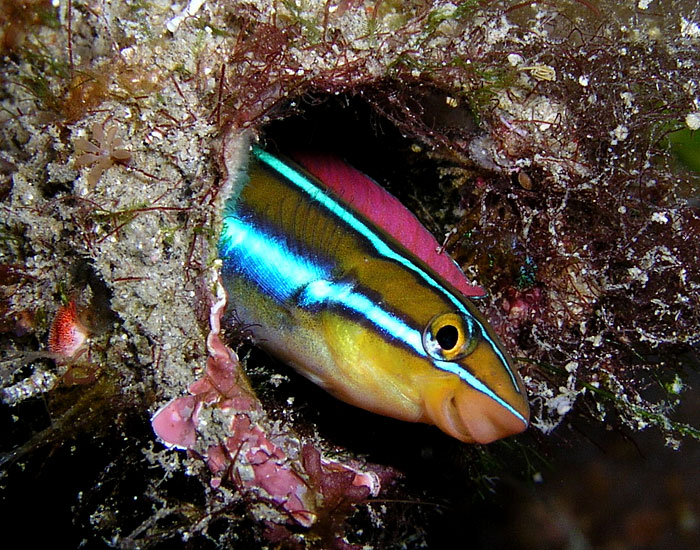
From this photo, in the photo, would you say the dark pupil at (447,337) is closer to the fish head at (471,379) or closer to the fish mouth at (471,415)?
the fish head at (471,379)

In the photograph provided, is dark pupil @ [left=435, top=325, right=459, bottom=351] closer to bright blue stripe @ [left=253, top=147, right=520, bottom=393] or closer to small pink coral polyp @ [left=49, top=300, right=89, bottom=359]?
bright blue stripe @ [left=253, top=147, right=520, bottom=393]

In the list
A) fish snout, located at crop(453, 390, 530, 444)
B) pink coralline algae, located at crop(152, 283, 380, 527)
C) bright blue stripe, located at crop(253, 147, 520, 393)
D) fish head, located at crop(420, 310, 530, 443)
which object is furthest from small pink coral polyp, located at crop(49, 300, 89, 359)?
fish snout, located at crop(453, 390, 530, 444)

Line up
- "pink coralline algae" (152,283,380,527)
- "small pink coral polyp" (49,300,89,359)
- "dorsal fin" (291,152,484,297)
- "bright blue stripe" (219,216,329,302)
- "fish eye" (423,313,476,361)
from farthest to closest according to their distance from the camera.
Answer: "dorsal fin" (291,152,484,297)
"small pink coral polyp" (49,300,89,359)
"bright blue stripe" (219,216,329,302)
"fish eye" (423,313,476,361)
"pink coralline algae" (152,283,380,527)

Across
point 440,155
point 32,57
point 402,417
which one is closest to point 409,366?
point 402,417

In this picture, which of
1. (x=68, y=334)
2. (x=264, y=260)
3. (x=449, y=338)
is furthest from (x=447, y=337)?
(x=68, y=334)

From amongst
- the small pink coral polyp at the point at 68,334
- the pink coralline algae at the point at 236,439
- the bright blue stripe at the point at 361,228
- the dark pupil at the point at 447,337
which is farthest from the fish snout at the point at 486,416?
the small pink coral polyp at the point at 68,334

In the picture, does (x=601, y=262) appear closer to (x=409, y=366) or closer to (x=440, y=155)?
(x=440, y=155)

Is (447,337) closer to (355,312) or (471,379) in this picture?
(471,379)
